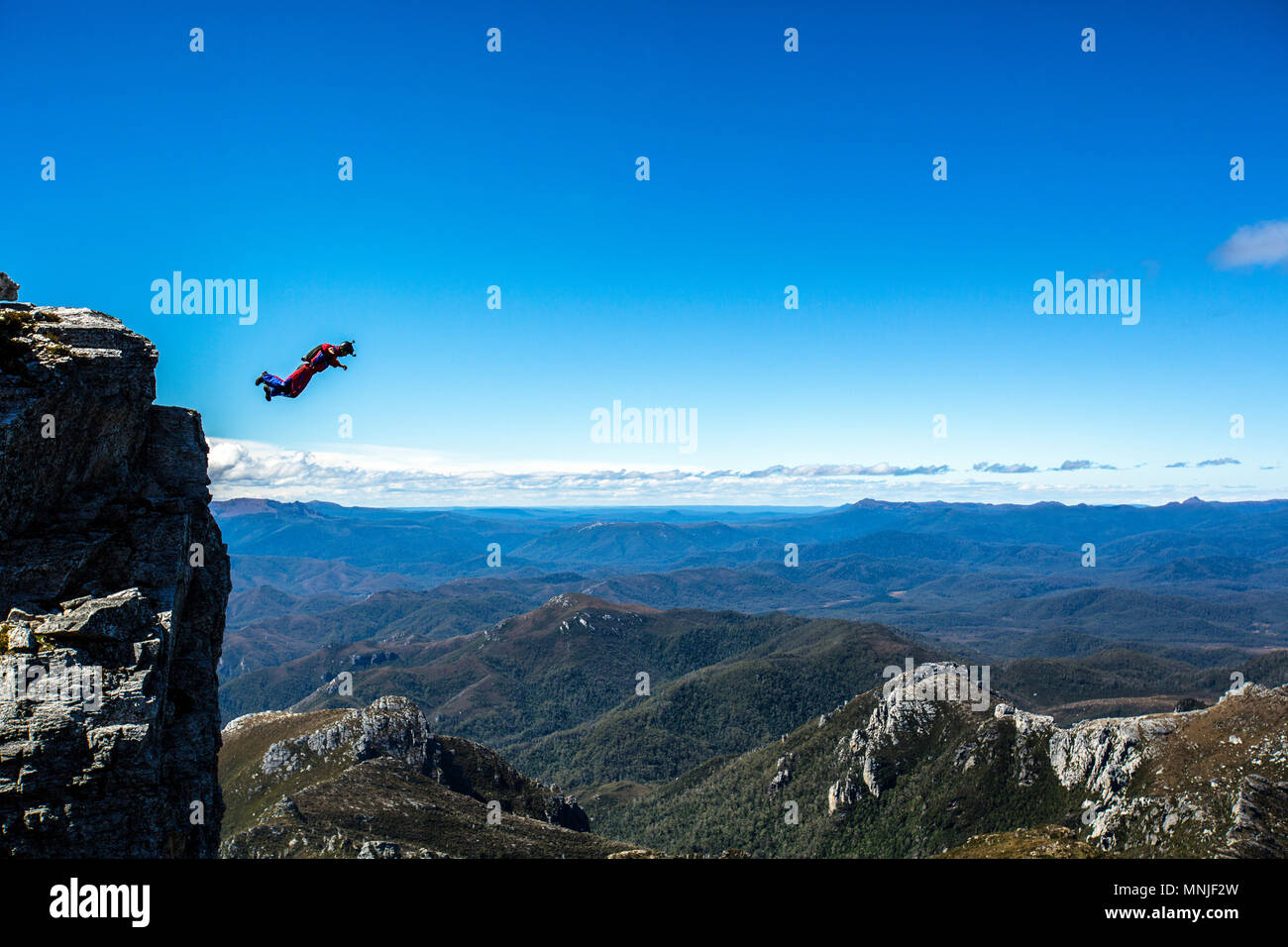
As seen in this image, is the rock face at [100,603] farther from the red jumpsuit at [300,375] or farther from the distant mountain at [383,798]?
the distant mountain at [383,798]

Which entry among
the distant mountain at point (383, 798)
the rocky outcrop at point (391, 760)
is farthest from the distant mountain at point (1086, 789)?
the distant mountain at point (383, 798)

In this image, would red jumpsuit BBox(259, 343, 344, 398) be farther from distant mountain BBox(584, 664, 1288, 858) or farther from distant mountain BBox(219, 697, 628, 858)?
distant mountain BBox(584, 664, 1288, 858)

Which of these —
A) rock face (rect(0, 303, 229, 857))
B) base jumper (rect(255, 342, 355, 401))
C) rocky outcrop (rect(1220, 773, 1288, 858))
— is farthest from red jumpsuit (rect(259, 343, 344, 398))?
rocky outcrop (rect(1220, 773, 1288, 858))
